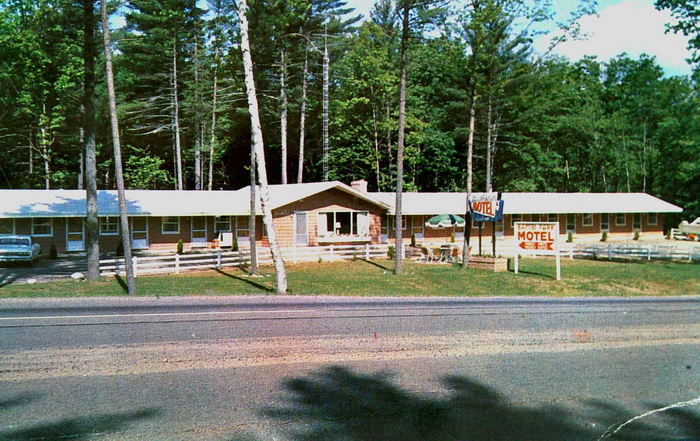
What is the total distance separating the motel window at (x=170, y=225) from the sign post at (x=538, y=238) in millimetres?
19301

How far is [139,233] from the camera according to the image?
34312mm

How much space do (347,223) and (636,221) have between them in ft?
97.1

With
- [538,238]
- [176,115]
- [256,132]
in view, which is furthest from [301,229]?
[176,115]

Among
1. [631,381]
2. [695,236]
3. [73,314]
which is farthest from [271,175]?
[631,381]

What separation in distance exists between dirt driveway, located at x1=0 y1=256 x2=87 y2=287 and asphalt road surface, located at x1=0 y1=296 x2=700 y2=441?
9.56 metres

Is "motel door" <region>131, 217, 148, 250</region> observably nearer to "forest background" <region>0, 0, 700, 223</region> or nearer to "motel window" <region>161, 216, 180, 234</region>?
"motel window" <region>161, 216, 180, 234</region>

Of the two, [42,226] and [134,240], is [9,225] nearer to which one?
[42,226]

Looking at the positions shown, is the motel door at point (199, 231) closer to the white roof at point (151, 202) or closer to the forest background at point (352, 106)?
the white roof at point (151, 202)

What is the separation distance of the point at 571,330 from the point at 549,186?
60410 mm

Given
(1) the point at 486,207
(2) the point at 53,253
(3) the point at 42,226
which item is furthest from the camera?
(3) the point at 42,226

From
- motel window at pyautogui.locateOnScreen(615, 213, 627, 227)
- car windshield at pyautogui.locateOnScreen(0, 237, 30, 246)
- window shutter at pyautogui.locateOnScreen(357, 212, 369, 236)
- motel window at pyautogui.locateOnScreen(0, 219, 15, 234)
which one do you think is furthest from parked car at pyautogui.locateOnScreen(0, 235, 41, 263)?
motel window at pyautogui.locateOnScreen(615, 213, 627, 227)

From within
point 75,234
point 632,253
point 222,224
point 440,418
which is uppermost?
point 222,224

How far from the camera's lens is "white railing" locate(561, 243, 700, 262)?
114 feet

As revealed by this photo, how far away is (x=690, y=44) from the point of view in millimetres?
28094
